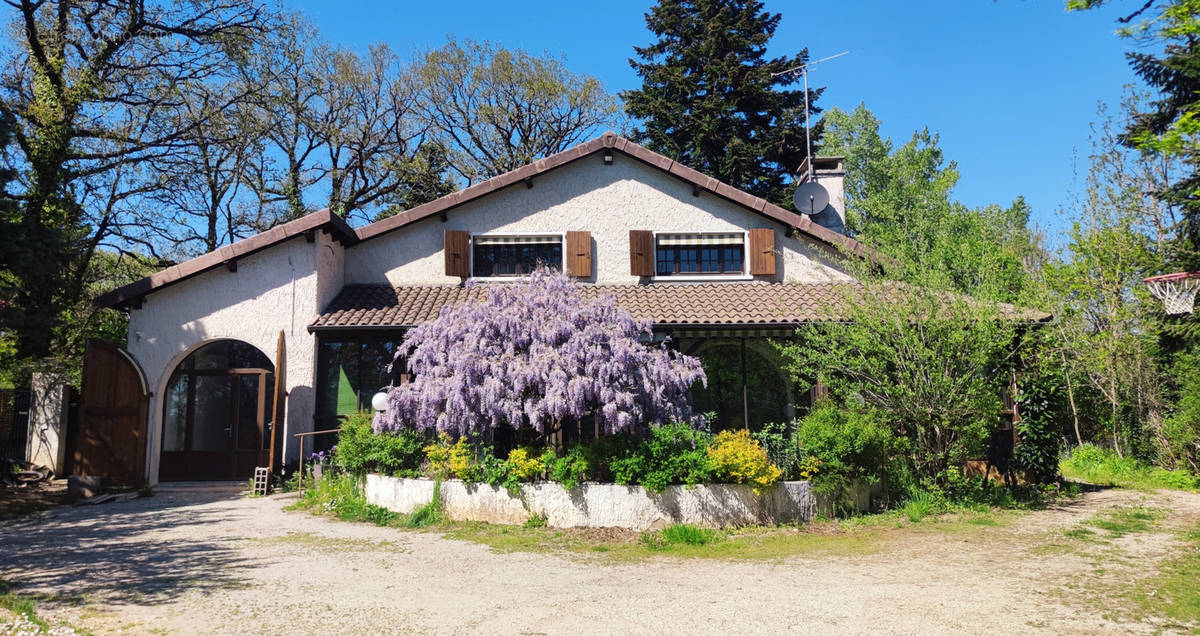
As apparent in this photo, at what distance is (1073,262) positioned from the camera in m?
17.7

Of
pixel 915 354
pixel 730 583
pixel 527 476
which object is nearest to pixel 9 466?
pixel 527 476

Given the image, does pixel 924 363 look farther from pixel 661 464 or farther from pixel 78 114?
pixel 78 114

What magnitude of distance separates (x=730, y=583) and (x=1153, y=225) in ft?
60.2

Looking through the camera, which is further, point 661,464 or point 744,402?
point 744,402

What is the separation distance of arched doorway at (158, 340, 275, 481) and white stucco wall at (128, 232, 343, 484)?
374 mm

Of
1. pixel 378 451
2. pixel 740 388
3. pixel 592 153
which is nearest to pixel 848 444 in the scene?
pixel 740 388

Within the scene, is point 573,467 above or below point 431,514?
above

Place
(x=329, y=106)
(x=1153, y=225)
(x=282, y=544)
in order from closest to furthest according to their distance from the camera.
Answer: (x=282, y=544)
(x=1153, y=225)
(x=329, y=106)

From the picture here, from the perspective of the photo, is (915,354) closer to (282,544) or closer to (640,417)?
(640,417)

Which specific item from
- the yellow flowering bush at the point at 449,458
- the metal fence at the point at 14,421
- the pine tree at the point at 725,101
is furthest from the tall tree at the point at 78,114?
the pine tree at the point at 725,101

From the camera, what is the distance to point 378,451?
11078 mm

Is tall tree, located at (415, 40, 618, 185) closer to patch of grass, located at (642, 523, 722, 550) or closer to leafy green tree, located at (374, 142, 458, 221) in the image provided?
leafy green tree, located at (374, 142, 458, 221)

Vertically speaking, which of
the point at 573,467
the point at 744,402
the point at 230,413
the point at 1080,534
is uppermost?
the point at 744,402

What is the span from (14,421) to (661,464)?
13.6 m
